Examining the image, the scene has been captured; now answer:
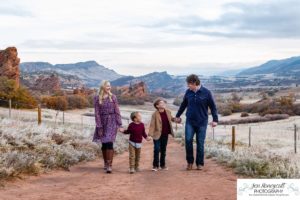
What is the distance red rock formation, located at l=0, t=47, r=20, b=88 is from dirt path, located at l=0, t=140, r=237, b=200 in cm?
3895

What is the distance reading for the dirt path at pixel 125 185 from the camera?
8.71 meters

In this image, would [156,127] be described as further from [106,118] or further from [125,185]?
[125,185]

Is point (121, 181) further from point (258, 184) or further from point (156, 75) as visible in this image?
point (156, 75)

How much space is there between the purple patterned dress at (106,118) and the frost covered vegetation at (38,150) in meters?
1.17

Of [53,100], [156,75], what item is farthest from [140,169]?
[156,75]

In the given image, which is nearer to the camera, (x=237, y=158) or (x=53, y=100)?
(x=237, y=158)

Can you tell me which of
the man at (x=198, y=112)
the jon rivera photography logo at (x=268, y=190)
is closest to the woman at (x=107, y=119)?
the man at (x=198, y=112)

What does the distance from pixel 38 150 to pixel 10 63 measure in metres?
39.1

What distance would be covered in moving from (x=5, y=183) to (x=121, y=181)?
80.4 inches

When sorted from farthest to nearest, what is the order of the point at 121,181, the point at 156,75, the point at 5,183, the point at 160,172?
the point at 156,75
the point at 160,172
the point at 121,181
the point at 5,183

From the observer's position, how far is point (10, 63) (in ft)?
163

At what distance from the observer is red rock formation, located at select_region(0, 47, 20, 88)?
49.2m

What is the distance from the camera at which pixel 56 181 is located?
33.2 feet

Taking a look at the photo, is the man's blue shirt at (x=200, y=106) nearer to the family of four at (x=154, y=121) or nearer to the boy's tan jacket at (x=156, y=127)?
the family of four at (x=154, y=121)
